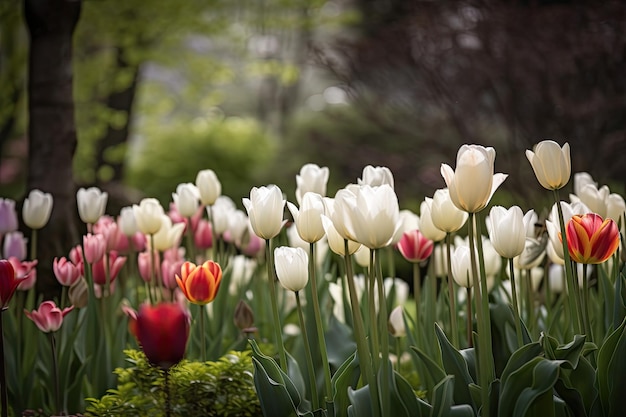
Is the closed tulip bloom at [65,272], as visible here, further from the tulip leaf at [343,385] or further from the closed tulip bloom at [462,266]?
the closed tulip bloom at [462,266]

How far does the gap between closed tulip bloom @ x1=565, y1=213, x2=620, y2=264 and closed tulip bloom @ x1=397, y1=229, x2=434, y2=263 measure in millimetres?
554

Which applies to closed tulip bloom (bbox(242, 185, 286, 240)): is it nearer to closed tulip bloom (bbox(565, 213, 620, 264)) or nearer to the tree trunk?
closed tulip bloom (bbox(565, 213, 620, 264))

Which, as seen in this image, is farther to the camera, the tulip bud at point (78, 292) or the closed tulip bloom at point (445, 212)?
the tulip bud at point (78, 292)

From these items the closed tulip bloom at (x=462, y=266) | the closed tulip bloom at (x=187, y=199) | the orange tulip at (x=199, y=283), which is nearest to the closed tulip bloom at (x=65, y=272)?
the closed tulip bloom at (x=187, y=199)

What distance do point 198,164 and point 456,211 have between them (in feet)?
31.0

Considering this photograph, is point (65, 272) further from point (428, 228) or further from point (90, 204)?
point (428, 228)

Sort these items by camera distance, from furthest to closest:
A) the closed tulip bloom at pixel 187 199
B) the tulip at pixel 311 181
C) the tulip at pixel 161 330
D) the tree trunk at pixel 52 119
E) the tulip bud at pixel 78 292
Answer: the tree trunk at pixel 52 119 → the closed tulip bloom at pixel 187 199 → the tulip bud at pixel 78 292 → the tulip at pixel 311 181 → the tulip at pixel 161 330

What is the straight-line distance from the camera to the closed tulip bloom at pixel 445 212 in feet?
5.62

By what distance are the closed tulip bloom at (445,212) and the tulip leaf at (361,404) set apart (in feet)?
1.44

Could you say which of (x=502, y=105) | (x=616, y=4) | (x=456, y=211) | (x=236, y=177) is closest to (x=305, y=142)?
(x=236, y=177)

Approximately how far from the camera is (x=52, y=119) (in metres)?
2.79

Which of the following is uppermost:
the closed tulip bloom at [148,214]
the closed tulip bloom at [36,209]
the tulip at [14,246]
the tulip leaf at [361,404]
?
the closed tulip bloom at [36,209]

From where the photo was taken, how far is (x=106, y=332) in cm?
228

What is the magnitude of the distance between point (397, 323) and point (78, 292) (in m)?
0.97
